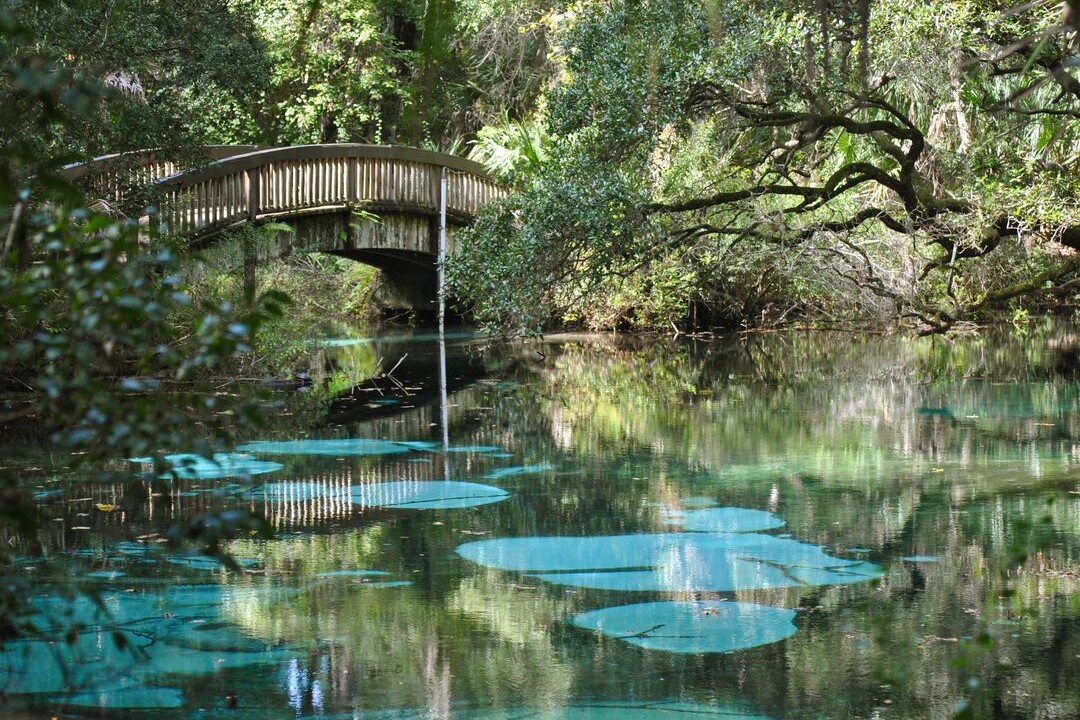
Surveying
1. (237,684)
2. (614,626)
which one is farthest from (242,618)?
(614,626)

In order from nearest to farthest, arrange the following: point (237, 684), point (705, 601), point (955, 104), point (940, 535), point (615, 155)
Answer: point (237, 684) → point (705, 601) → point (940, 535) → point (615, 155) → point (955, 104)

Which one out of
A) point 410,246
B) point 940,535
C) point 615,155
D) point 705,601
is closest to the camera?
point 705,601

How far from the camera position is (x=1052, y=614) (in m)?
6.06

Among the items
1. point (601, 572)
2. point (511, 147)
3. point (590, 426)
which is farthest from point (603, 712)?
point (511, 147)

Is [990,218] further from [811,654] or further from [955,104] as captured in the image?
[811,654]

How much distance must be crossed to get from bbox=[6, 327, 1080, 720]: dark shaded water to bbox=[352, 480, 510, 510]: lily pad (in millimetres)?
37

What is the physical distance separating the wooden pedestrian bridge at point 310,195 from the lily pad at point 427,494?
431 cm

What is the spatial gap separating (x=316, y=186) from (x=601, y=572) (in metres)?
12.7

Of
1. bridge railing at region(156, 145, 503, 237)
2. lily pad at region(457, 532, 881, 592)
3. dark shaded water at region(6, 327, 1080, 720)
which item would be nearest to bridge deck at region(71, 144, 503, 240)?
bridge railing at region(156, 145, 503, 237)

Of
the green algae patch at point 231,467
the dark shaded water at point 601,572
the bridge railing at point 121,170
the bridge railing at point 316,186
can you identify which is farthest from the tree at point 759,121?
the bridge railing at point 316,186

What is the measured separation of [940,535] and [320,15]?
23767 mm

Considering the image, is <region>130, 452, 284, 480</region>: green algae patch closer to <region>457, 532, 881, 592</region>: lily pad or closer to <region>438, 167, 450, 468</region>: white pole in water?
<region>438, 167, 450, 468</region>: white pole in water

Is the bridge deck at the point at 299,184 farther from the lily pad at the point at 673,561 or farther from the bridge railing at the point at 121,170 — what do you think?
the lily pad at the point at 673,561

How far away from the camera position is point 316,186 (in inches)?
734
